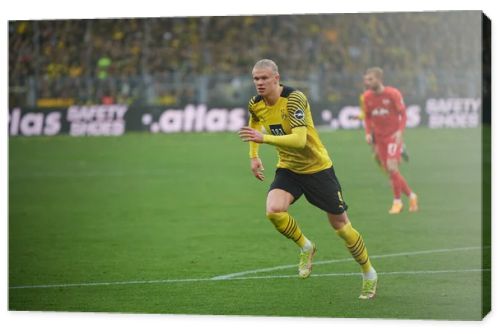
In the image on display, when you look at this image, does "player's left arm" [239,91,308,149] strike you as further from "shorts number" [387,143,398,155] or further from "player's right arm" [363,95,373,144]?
"shorts number" [387,143,398,155]

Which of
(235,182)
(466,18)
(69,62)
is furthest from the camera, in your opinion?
(69,62)

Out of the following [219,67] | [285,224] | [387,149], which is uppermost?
[219,67]

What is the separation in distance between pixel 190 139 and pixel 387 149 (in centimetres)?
813

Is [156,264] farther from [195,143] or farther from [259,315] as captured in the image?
[195,143]

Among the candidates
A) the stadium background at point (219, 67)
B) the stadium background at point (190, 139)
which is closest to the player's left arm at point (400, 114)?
the stadium background at point (190, 139)

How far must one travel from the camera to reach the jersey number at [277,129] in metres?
8.06

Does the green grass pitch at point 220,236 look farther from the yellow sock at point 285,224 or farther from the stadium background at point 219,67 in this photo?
the stadium background at point 219,67

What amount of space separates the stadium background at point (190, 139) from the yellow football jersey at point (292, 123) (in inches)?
42.6

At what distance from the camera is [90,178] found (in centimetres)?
1725

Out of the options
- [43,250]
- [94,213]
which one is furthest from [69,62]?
[43,250]

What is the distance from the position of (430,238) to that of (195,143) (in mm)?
9761

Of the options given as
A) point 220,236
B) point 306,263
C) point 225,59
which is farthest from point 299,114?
point 225,59

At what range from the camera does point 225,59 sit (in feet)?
87.7

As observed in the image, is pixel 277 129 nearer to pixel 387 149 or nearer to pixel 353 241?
pixel 353 241
